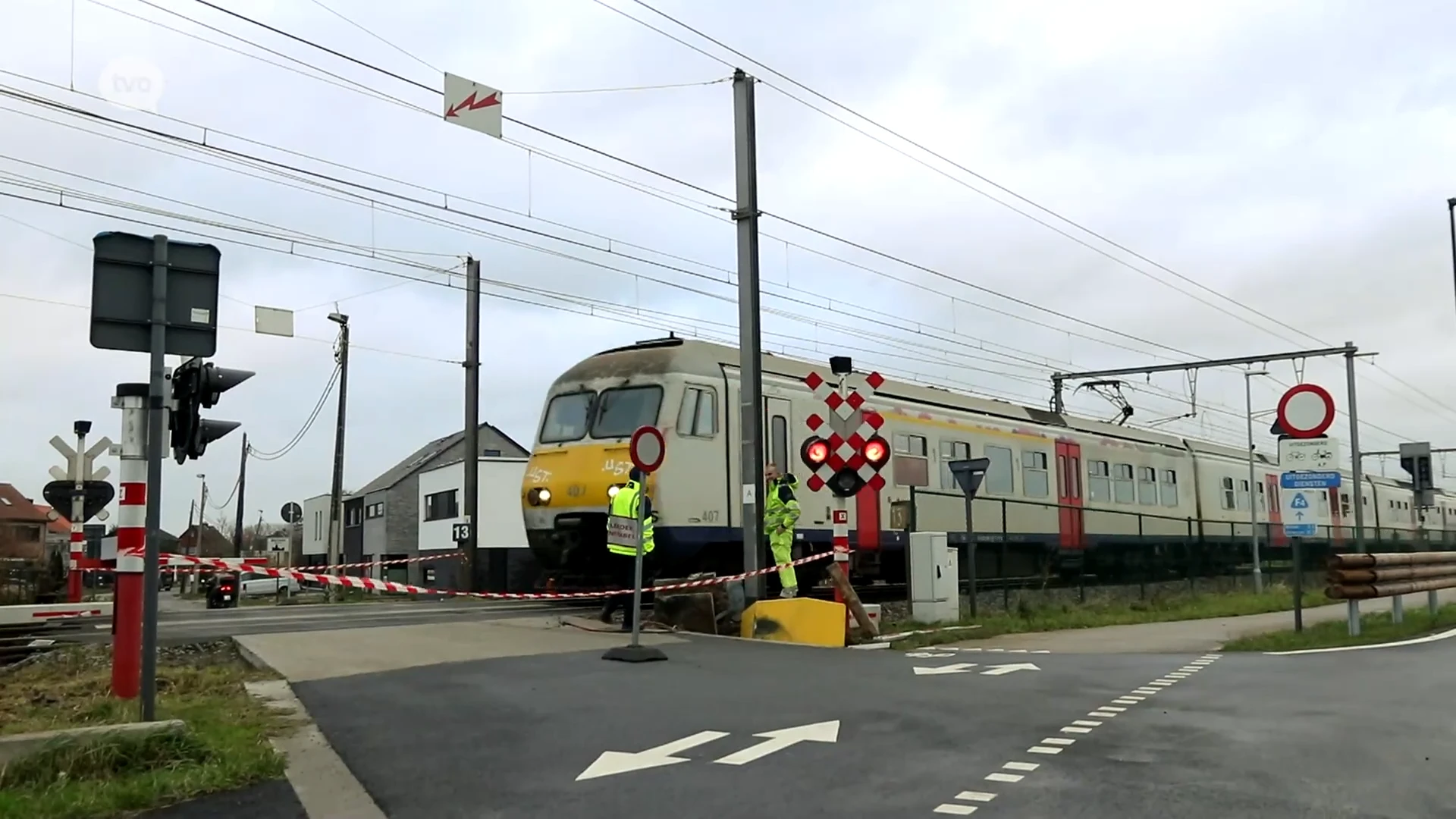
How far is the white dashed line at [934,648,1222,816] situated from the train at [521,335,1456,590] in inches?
221

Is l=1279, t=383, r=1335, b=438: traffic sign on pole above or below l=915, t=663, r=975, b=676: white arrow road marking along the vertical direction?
above

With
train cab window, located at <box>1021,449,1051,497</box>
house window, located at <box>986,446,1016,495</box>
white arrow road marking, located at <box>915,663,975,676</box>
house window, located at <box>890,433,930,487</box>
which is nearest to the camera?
white arrow road marking, located at <box>915,663,975,676</box>

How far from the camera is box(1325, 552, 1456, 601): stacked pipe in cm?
1346

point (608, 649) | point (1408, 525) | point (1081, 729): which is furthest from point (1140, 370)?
point (1081, 729)

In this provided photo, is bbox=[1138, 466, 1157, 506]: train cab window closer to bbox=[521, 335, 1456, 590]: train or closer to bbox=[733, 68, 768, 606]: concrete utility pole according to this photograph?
bbox=[521, 335, 1456, 590]: train

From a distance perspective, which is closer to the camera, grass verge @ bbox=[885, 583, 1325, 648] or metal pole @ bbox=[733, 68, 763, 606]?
grass verge @ bbox=[885, 583, 1325, 648]

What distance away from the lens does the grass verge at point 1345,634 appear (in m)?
12.6

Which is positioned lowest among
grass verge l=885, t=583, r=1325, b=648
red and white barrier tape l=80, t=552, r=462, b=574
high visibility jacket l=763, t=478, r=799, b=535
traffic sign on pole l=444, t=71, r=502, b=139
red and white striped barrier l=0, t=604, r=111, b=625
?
grass verge l=885, t=583, r=1325, b=648

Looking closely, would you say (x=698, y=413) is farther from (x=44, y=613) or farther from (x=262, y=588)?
(x=262, y=588)

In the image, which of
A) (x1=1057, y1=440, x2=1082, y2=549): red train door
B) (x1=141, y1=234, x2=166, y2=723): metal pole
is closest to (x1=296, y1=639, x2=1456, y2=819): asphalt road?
(x1=141, y1=234, x2=166, y2=723): metal pole

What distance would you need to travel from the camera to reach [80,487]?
2098 cm

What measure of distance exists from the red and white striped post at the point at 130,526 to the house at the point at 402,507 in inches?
1566

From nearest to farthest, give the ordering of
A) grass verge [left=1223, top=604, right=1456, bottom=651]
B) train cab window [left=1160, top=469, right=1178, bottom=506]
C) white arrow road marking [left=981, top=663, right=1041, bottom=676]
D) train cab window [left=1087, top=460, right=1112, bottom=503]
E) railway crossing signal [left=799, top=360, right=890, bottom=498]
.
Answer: white arrow road marking [left=981, top=663, right=1041, bottom=676] → grass verge [left=1223, top=604, right=1456, bottom=651] → railway crossing signal [left=799, top=360, right=890, bottom=498] → train cab window [left=1087, top=460, right=1112, bottom=503] → train cab window [left=1160, top=469, right=1178, bottom=506]

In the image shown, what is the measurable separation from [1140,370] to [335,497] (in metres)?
22.3
